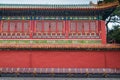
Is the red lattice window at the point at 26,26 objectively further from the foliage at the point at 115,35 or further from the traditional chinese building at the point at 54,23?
the foliage at the point at 115,35

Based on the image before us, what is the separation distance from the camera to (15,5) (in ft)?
81.3

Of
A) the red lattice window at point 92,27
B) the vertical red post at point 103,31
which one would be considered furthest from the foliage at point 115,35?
the red lattice window at point 92,27

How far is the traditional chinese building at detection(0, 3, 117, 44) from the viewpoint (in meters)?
24.4

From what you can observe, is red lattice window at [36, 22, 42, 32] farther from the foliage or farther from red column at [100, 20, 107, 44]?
the foliage

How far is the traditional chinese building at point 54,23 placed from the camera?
80.2ft

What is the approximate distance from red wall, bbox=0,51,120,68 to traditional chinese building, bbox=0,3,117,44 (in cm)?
134

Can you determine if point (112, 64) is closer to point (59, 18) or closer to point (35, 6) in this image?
point (59, 18)

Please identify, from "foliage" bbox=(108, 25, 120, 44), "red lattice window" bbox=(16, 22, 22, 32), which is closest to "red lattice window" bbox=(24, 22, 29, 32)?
"red lattice window" bbox=(16, 22, 22, 32)

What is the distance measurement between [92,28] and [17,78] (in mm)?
8279

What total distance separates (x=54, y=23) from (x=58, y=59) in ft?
11.6

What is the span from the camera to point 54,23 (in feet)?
82.2

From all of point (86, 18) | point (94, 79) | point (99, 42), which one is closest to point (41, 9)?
point (86, 18)

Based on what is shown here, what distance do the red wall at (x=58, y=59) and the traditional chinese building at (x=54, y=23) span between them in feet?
4.41

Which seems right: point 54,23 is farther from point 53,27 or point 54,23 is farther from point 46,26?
point 46,26
